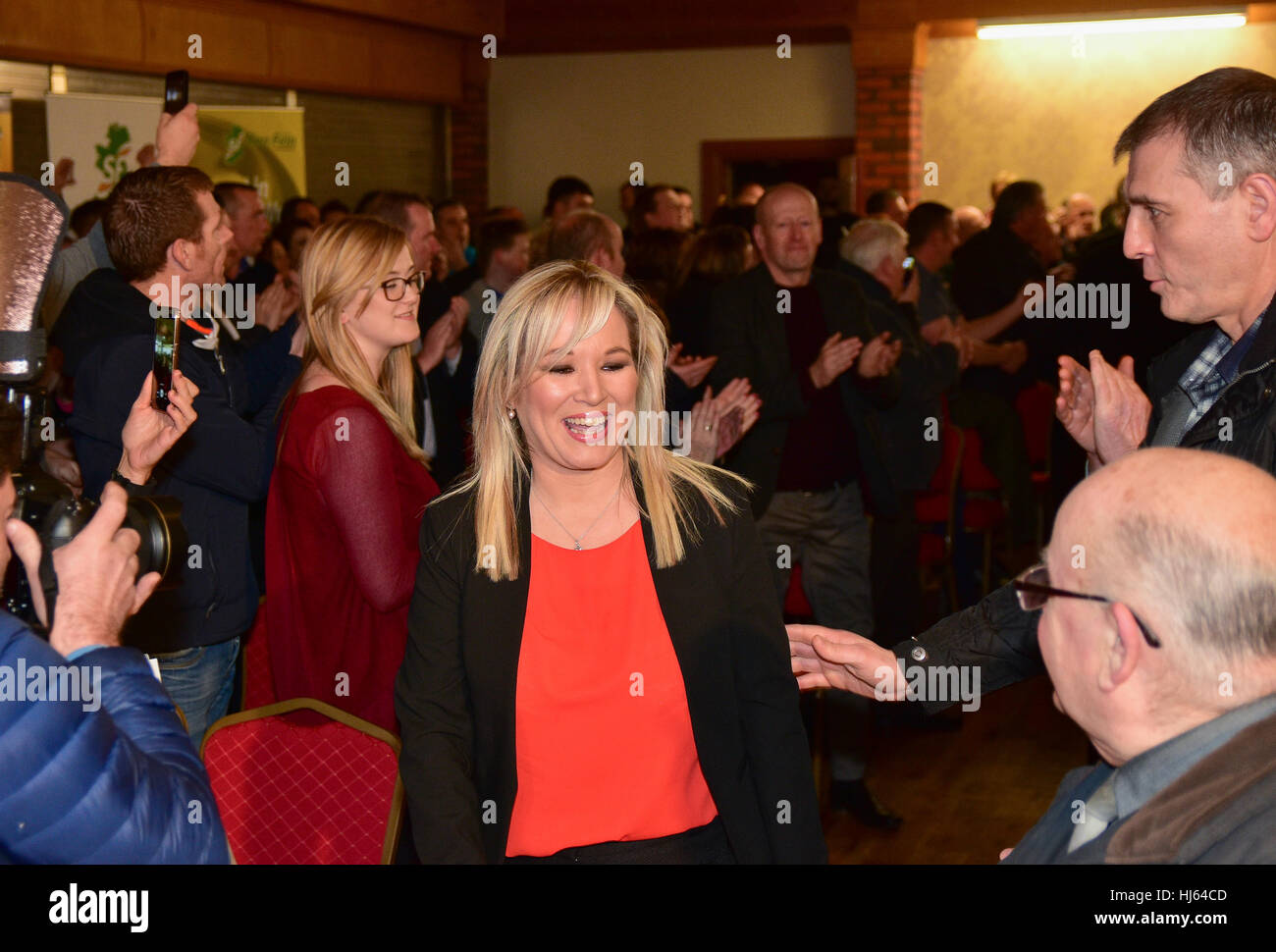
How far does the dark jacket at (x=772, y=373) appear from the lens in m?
4.02

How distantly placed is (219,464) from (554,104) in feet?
33.3

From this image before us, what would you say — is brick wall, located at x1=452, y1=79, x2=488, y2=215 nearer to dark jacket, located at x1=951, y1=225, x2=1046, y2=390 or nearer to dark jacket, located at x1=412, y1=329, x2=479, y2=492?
dark jacket, located at x1=951, y1=225, x2=1046, y2=390

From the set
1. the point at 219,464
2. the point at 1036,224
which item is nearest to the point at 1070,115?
the point at 1036,224

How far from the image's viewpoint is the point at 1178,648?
3.82 feet

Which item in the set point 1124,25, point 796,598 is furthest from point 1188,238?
Answer: point 1124,25

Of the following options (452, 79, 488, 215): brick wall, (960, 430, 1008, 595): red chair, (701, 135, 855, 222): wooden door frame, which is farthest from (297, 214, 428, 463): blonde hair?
(701, 135, 855, 222): wooden door frame

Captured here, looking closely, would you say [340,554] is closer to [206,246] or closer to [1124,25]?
[206,246]

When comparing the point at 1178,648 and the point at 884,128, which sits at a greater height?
the point at 884,128

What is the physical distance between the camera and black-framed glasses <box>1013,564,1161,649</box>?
117 centimetres

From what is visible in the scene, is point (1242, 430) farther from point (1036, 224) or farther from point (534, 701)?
point (1036, 224)

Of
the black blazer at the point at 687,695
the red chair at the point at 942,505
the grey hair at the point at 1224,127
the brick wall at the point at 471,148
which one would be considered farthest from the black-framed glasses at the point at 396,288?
the brick wall at the point at 471,148

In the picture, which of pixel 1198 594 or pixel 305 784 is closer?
pixel 1198 594

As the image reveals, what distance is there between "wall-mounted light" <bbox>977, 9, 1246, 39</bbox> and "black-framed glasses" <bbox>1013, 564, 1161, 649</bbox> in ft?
34.7

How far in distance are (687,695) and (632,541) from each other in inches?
10.2
